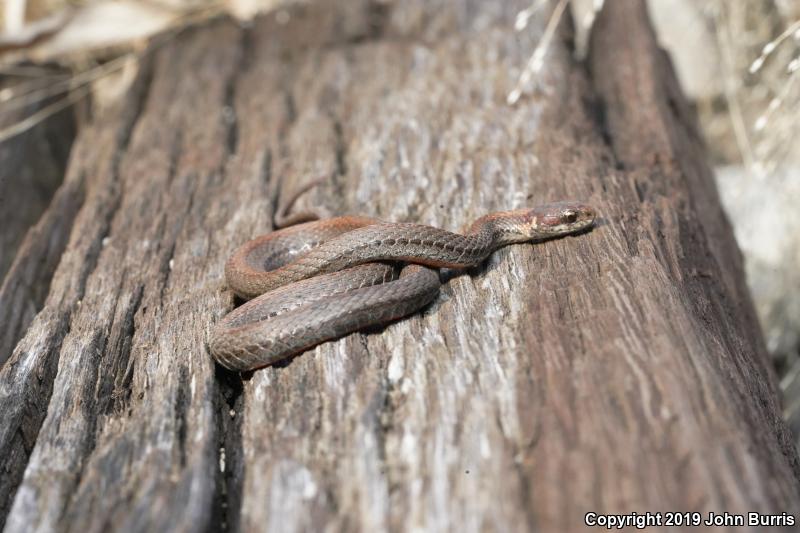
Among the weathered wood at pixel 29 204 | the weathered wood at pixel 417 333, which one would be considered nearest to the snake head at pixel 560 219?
the weathered wood at pixel 417 333

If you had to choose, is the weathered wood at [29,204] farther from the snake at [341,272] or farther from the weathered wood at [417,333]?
the snake at [341,272]

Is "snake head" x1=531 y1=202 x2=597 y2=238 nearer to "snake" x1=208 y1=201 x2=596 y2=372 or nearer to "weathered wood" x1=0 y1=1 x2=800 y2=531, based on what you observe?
"snake" x1=208 y1=201 x2=596 y2=372

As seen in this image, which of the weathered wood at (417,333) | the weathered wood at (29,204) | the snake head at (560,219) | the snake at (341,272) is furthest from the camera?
the weathered wood at (29,204)

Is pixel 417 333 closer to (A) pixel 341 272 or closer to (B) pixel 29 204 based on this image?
(A) pixel 341 272

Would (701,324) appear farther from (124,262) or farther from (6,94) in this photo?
(6,94)

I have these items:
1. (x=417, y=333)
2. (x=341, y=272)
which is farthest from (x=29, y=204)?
(x=417, y=333)

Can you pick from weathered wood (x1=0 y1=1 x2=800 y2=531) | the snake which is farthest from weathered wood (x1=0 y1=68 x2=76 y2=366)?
the snake

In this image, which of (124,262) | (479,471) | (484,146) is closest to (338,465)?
(479,471)

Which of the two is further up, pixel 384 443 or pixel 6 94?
pixel 6 94
